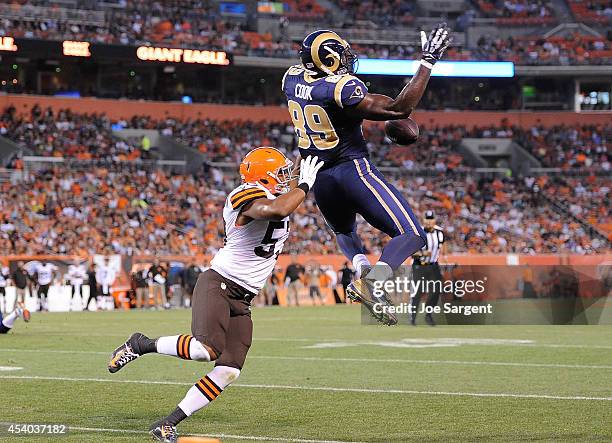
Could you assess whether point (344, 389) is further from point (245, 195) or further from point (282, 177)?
point (245, 195)

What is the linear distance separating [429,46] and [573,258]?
2603 centimetres

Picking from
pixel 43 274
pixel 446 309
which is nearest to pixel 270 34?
pixel 43 274

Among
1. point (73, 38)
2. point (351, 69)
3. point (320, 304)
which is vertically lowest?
point (320, 304)

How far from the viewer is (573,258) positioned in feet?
106

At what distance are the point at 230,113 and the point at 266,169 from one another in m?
36.8

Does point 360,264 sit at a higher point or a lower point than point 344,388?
higher

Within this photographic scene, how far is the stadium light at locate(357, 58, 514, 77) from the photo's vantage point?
43.0 metres

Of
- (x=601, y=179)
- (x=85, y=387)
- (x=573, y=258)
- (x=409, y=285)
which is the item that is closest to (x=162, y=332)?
(x=409, y=285)

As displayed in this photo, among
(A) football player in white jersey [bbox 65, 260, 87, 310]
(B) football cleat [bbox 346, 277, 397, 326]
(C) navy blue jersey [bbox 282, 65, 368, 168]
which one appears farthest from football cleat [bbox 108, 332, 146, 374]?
(A) football player in white jersey [bbox 65, 260, 87, 310]

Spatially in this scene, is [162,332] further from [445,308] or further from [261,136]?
[261,136]

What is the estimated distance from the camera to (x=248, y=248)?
743cm

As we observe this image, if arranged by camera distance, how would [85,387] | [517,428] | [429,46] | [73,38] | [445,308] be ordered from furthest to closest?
[73,38] → [445,308] → [85,387] → [517,428] → [429,46]

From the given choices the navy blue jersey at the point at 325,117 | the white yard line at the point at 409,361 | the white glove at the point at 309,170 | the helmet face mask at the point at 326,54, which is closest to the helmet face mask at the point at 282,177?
the white glove at the point at 309,170

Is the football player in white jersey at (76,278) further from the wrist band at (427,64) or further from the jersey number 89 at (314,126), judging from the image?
the wrist band at (427,64)
